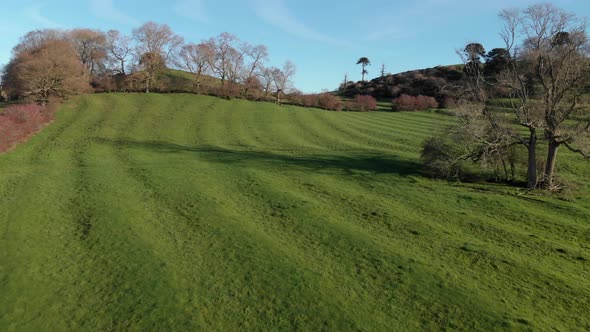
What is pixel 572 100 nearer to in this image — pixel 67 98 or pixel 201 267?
pixel 201 267

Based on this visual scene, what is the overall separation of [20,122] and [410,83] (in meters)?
97.7

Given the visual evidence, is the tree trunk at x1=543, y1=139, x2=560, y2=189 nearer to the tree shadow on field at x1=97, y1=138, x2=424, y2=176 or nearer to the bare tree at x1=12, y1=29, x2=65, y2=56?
the tree shadow on field at x1=97, y1=138, x2=424, y2=176

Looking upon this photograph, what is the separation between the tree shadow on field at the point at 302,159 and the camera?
97.5ft

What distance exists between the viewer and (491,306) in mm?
11047

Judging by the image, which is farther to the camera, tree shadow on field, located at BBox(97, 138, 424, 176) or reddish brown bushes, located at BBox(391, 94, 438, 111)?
reddish brown bushes, located at BBox(391, 94, 438, 111)

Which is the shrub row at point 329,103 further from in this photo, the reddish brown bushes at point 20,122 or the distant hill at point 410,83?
the reddish brown bushes at point 20,122

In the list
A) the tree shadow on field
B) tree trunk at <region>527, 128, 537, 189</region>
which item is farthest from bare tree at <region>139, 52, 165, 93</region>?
tree trunk at <region>527, 128, 537, 189</region>

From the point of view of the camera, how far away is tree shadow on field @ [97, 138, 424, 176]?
97.5 ft

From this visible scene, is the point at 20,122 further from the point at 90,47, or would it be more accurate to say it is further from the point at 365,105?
the point at 365,105

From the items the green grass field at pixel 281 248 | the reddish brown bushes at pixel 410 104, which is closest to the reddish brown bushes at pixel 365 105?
the reddish brown bushes at pixel 410 104

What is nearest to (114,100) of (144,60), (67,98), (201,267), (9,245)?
(67,98)

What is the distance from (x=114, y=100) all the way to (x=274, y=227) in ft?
192

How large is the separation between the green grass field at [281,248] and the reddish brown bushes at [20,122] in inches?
240

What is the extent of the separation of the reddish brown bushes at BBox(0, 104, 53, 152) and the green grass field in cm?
611
